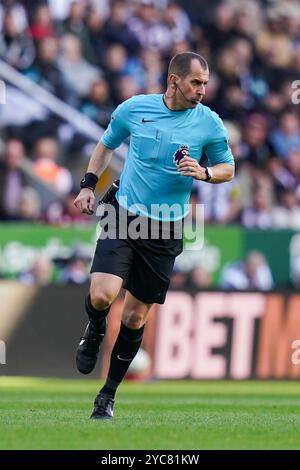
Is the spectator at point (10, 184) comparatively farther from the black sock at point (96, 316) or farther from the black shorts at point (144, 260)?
the black sock at point (96, 316)

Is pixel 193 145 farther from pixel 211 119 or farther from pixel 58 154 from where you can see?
pixel 58 154

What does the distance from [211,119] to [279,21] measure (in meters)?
13.6

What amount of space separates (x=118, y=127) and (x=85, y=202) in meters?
0.67

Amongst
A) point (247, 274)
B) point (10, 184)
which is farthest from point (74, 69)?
point (247, 274)

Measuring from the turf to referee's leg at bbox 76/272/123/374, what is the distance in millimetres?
446

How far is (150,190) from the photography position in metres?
8.77

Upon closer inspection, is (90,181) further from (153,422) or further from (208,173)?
(153,422)

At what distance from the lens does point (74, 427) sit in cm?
811

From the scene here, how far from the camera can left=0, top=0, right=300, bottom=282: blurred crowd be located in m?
17.0

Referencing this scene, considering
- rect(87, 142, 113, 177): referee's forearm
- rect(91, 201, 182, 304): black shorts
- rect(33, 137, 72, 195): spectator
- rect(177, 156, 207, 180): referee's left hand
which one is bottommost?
rect(91, 201, 182, 304): black shorts

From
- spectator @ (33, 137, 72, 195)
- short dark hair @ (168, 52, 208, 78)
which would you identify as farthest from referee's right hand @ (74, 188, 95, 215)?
spectator @ (33, 137, 72, 195)

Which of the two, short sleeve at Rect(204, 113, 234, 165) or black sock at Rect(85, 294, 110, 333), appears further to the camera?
short sleeve at Rect(204, 113, 234, 165)

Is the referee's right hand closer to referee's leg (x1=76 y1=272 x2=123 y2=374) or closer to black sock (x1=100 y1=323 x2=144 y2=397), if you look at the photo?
referee's leg (x1=76 y1=272 x2=123 y2=374)

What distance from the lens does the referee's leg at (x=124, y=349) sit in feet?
28.7
